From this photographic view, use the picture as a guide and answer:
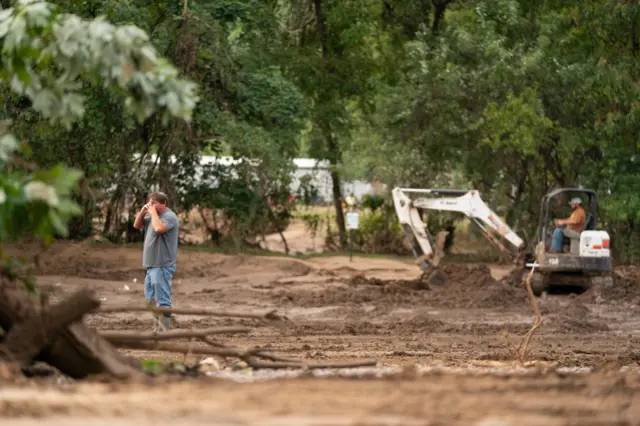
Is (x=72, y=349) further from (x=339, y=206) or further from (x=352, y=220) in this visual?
(x=339, y=206)

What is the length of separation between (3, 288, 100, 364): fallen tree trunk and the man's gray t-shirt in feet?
22.7

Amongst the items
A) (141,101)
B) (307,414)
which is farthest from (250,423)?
(141,101)

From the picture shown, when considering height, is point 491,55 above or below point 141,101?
above

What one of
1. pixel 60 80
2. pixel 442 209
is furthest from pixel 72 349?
pixel 442 209

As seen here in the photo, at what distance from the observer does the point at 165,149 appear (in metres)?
29.7

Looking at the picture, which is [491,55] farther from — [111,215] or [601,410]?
[601,410]

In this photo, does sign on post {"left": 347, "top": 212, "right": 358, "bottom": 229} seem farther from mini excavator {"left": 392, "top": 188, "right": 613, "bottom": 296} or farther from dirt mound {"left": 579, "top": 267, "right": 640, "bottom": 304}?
dirt mound {"left": 579, "top": 267, "right": 640, "bottom": 304}

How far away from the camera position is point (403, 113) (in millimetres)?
32031

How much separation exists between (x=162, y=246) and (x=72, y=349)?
7.03 meters

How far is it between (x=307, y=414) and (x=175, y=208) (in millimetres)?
24137

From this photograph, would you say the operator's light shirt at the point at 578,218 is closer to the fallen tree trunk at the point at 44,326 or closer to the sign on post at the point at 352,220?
the sign on post at the point at 352,220

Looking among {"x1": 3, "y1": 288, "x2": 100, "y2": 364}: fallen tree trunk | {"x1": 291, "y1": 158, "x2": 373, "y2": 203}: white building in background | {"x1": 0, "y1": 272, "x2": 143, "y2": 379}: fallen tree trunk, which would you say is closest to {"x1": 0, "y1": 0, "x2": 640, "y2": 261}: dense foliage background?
{"x1": 291, "y1": 158, "x2": 373, "y2": 203}: white building in background

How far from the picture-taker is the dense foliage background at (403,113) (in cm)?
2855

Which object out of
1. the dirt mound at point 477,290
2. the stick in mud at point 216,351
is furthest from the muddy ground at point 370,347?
the stick in mud at point 216,351
